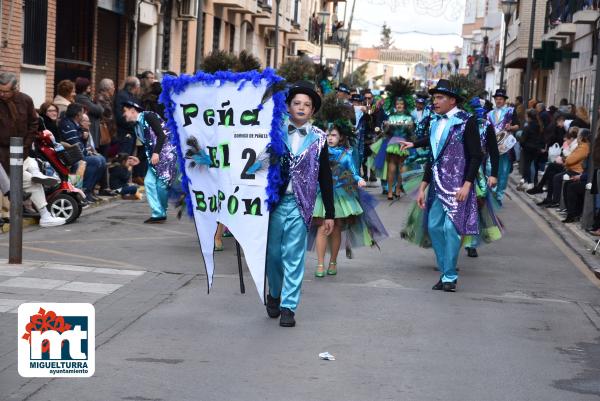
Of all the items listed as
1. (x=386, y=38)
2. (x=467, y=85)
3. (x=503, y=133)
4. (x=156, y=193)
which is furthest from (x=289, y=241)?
(x=386, y=38)

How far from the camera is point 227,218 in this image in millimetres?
8570

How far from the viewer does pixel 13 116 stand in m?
13.4

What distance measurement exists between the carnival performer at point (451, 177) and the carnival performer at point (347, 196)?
2.82ft

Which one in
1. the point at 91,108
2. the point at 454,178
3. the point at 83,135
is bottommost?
the point at 83,135

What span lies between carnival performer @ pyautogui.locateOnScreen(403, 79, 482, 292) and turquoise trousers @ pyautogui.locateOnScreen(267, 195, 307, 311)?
2.64 m

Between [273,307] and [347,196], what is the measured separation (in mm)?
3088

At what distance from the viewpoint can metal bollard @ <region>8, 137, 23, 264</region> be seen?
1073cm

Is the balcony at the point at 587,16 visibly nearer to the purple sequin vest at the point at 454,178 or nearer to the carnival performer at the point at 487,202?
the carnival performer at the point at 487,202

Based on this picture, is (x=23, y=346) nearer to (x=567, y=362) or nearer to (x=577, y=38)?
(x=567, y=362)

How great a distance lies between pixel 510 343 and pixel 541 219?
10.8 m

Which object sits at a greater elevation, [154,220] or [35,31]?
[35,31]

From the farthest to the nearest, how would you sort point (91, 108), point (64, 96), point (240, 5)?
point (240, 5), point (91, 108), point (64, 96)

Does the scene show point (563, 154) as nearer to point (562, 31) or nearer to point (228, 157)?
point (228, 157)

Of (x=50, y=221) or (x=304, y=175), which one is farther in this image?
(x=50, y=221)
